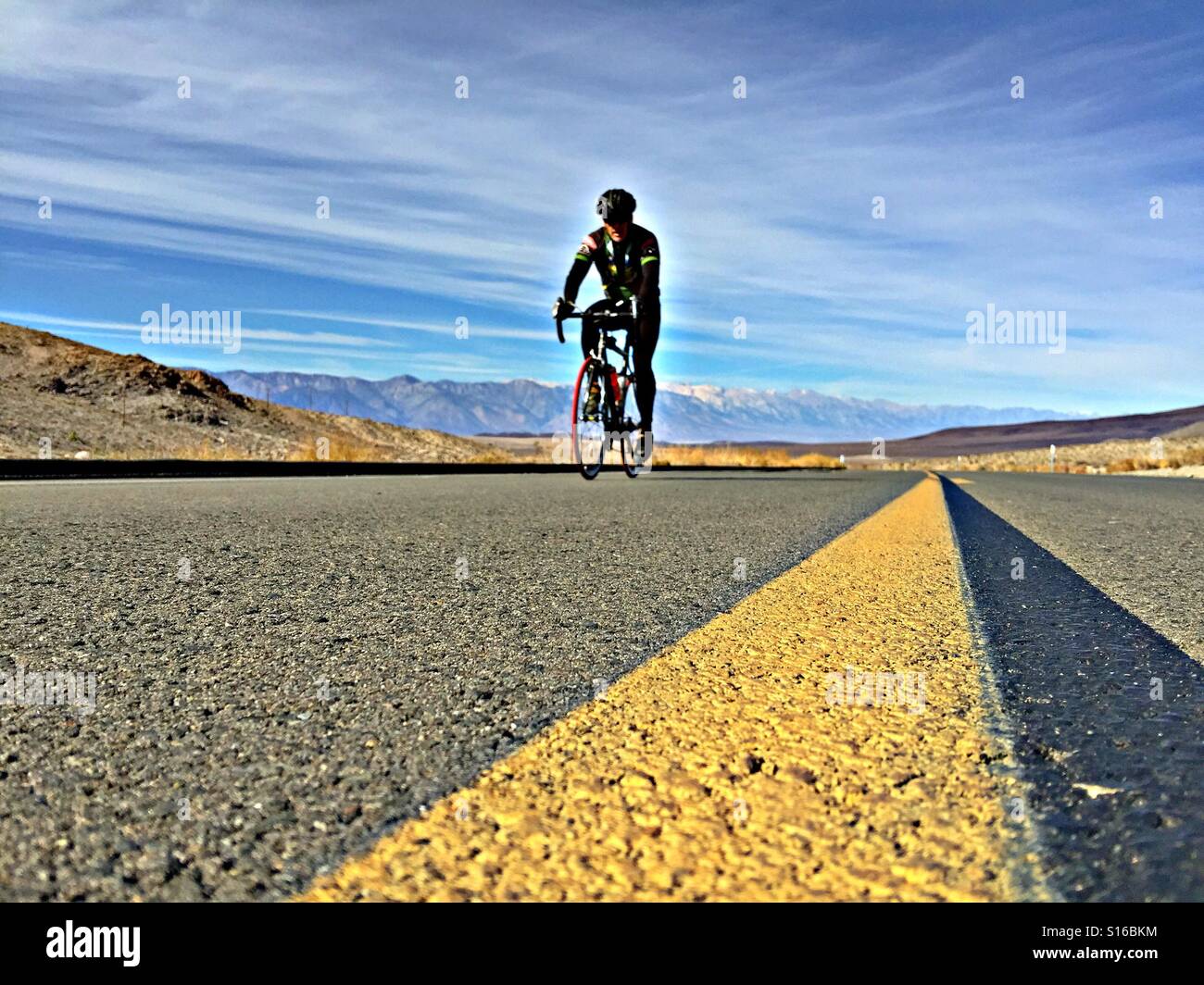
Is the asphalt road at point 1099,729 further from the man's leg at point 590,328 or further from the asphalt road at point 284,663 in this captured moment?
the man's leg at point 590,328

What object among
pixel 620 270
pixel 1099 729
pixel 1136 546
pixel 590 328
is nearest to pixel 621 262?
pixel 620 270

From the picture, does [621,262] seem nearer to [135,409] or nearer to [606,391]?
[606,391]

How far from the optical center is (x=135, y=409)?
4075 centimetres

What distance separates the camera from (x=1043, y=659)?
2539 mm

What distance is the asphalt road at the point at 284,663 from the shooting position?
1.35 m

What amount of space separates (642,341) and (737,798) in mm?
9411

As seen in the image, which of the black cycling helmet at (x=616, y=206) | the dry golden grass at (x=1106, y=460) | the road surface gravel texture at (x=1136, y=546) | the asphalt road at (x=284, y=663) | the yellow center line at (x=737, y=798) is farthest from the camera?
the dry golden grass at (x=1106, y=460)

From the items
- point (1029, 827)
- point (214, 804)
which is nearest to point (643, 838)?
point (1029, 827)

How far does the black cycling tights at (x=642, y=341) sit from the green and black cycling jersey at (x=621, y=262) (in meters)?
0.20

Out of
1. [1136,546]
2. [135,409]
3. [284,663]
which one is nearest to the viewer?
[284,663]

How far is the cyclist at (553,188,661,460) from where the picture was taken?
33.2 ft

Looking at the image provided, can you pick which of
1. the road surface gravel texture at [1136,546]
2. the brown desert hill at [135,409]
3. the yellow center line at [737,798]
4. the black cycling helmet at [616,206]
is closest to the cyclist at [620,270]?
the black cycling helmet at [616,206]

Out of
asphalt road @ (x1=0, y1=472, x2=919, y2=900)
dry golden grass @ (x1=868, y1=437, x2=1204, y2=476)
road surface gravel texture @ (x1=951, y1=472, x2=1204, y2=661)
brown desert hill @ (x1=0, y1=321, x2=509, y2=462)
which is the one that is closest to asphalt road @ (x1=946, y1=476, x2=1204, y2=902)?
road surface gravel texture @ (x1=951, y1=472, x2=1204, y2=661)
